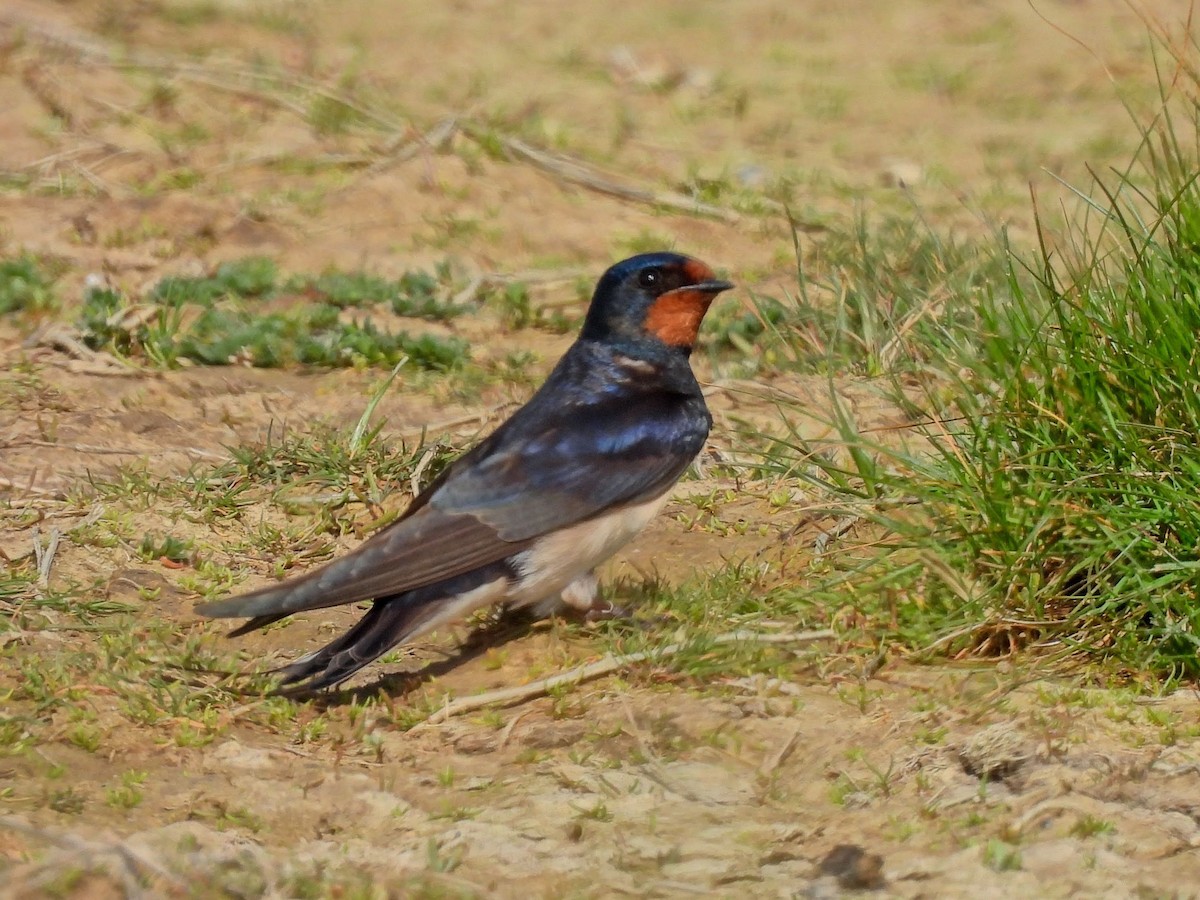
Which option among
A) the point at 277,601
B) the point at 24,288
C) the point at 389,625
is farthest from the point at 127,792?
the point at 24,288

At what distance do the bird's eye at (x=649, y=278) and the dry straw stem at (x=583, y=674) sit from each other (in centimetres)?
111

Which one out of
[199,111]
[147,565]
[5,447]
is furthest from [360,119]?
[147,565]

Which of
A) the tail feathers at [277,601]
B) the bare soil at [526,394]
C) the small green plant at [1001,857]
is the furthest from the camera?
the tail feathers at [277,601]

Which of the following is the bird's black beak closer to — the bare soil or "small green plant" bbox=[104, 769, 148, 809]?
the bare soil

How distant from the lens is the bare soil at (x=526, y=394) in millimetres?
3049

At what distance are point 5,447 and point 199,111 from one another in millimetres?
3290

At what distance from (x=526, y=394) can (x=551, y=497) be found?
1539 mm

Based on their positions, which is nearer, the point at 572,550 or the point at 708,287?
the point at 572,550

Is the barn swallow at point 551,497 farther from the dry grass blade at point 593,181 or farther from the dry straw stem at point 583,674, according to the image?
the dry grass blade at point 593,181

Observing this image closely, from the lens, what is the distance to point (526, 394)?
554 cm

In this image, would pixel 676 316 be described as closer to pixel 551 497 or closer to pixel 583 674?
pixel 551 497

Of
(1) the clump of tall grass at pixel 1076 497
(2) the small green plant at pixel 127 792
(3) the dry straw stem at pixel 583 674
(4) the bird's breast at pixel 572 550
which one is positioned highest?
(1) the clump of tall grass at pixel 1076 497

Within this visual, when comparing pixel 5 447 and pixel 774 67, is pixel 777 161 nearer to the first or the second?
pixel 774 67

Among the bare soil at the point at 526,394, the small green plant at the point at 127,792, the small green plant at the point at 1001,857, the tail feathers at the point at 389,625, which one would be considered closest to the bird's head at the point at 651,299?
the bare soil at the point at 526,394
